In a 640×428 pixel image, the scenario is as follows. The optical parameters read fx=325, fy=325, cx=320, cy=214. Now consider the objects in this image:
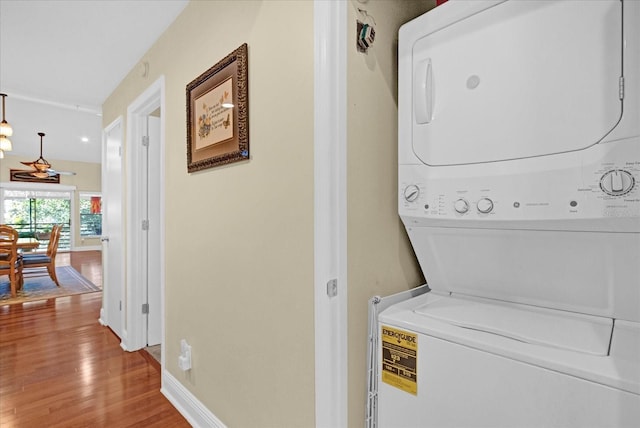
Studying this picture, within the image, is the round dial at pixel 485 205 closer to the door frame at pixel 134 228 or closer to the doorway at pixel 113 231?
the door frame at pixel 134 228

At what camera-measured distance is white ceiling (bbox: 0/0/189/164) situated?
6.31 feet

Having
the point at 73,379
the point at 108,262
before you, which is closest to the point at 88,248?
the point at 108,262

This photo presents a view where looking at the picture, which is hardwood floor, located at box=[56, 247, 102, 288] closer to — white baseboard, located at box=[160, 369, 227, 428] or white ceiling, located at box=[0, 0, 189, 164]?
white ceiling, located at box=[0, 0, 189, 164]

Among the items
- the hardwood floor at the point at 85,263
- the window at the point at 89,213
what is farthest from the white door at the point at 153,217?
the window at the point at 89,213

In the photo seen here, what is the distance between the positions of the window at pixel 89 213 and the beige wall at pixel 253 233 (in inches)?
362

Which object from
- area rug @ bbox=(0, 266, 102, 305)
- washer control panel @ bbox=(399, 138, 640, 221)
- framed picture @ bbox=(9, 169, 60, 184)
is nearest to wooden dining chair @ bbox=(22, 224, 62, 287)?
area rug @ bbox=(0, 266, 102, 305)

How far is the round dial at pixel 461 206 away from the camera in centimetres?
91

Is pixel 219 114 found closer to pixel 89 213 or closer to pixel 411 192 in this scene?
pixel 411 192

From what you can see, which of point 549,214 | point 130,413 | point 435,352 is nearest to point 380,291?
point 435,352

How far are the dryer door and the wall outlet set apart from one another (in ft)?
5.43

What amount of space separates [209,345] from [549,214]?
158 cm

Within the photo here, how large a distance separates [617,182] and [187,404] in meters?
2.15

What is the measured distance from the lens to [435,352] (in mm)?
860

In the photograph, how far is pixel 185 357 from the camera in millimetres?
1841
